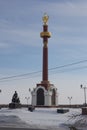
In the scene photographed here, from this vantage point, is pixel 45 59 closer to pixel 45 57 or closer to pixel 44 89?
pixel 45 57

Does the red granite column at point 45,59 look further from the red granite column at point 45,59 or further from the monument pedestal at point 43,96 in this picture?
the monument pedestal at point 43,96

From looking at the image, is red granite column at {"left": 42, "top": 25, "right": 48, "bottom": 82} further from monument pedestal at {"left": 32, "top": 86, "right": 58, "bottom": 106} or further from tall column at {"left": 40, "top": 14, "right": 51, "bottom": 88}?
monument pedestal at {"left": 32, "top": 86, "right": 58, "bottom": 106}

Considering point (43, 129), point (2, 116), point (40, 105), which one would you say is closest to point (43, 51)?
point (40, 105)

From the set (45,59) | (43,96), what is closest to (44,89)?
(43,96)

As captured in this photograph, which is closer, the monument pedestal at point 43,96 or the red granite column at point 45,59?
the monument pedestal at point 43,96

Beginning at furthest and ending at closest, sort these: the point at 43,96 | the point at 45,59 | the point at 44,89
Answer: the point at 43,96 < the point at 45,59 < the point at 44,89

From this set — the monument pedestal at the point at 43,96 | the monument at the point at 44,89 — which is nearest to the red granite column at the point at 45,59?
the monument at the point at 44,89

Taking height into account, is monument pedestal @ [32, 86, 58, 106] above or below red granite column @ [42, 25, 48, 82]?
below

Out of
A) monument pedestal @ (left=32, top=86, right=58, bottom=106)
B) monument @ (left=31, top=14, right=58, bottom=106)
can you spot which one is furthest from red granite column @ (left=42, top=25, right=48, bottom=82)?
monument pedestal @ (left=32, top=86, right=58, bottom=106)

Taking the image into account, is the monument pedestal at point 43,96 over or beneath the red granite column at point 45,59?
beneath

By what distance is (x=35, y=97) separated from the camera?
68438mm

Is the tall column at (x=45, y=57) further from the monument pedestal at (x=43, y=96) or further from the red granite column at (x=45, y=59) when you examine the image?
the monument pedestal at (x=43, y=96)

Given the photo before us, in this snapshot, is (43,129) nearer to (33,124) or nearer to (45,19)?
(33,124)

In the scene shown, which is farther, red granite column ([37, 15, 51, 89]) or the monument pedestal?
red granite column ([37, 15, 51, 89])
